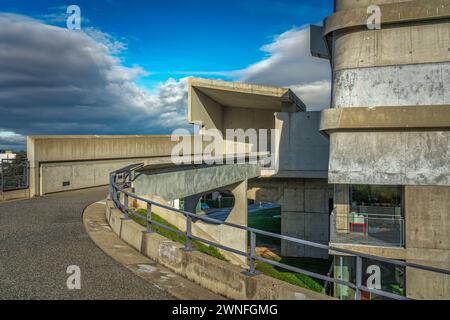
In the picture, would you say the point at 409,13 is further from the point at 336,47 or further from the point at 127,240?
the point at 127,240

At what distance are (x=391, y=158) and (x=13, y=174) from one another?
14.8m

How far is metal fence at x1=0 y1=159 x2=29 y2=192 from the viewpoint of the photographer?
14.5 m

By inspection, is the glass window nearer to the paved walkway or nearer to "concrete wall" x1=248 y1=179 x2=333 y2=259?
"concrete wall" x1=248 y1=179 x2=333 y2=259

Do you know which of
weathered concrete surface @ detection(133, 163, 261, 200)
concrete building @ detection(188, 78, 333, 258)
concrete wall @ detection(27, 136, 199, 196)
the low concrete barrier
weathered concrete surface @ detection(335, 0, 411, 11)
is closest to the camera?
the low concrete barrier

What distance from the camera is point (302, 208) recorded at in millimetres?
25531

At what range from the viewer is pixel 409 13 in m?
14.4

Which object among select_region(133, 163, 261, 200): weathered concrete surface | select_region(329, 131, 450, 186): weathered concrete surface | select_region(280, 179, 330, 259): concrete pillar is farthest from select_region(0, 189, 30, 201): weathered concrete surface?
select_region(280, 179, 330, 259): concrete pillar

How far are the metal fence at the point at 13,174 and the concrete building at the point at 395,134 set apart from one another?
12.3 m

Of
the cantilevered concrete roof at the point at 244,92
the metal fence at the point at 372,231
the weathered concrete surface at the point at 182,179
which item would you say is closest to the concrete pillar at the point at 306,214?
the cantilevered concrete roof at the point at 244,92

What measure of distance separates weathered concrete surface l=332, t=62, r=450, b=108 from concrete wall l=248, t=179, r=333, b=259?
10096 millimetres

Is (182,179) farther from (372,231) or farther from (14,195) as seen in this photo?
(372,231)

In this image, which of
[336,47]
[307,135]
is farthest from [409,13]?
[307,135]

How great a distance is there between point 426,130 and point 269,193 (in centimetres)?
1293

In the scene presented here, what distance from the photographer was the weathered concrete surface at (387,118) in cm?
1431
